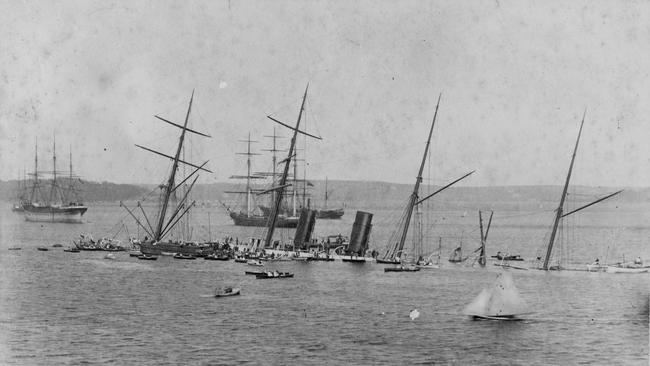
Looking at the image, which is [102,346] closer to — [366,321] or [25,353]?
[25,353]

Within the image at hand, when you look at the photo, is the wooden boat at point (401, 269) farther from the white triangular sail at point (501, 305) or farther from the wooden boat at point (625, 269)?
the white triangular sail at point (501, 305)

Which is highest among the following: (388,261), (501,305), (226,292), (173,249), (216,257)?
(173,249)

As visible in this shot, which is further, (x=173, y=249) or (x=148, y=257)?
(x=173, y=249)

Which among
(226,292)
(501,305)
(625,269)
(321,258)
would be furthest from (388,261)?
(501,305)

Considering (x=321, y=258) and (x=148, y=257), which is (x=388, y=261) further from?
(x=148, y=257)

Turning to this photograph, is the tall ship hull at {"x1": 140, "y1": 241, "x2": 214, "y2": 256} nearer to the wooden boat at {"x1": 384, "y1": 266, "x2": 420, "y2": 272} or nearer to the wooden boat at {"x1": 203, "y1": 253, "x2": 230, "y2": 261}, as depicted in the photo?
the wooden boat at {"x1": 203, "y1": 253, "x2": 230, "y2": 261}

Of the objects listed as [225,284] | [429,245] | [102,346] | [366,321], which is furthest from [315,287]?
[429,245]

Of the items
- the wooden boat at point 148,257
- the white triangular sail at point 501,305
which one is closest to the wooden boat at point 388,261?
the wooden boat at point 148,257

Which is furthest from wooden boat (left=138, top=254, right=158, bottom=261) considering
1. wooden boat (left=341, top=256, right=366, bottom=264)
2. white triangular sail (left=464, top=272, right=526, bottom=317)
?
white triangular sail (left=464, top=272, right=526, bottom=317)

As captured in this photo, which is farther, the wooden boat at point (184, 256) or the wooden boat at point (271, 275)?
the wooden boat at point (184, 256)
